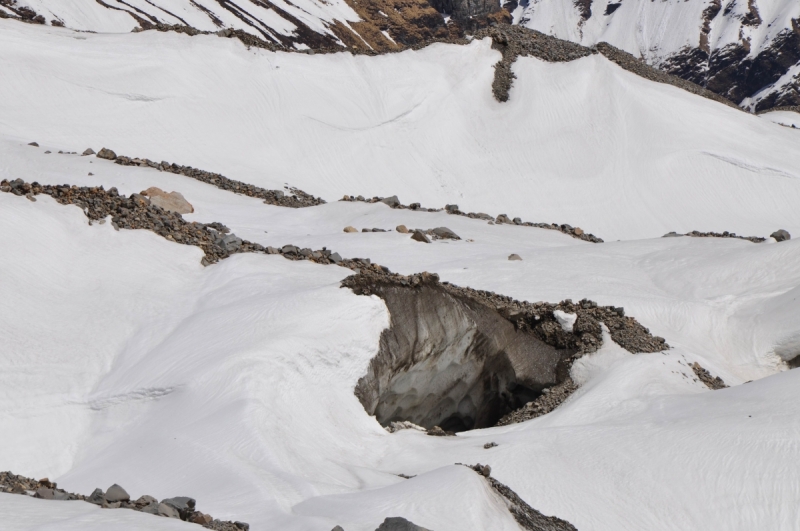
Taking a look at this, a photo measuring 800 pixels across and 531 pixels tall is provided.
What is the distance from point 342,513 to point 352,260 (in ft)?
19.7

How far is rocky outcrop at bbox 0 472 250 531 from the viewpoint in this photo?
6.50 m

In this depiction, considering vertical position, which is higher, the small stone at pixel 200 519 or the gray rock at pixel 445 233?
the small stone at pixel 200 519

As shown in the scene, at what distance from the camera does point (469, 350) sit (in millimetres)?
11609

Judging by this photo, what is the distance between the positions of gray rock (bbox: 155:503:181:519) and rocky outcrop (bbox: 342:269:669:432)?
3.77 m

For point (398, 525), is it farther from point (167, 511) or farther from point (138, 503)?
point (138, 503)

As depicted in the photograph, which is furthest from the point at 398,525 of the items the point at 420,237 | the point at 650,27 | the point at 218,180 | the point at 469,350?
the point at 650,27

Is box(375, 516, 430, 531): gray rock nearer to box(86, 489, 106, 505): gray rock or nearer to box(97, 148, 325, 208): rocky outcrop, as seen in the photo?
box(86, 489, 106, 505): gray rock

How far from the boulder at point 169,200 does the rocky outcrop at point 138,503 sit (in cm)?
857

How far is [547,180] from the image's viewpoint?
24312mm

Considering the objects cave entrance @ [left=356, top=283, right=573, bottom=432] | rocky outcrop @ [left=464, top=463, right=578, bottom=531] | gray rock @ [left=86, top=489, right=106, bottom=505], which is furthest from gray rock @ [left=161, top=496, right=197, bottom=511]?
cave entrance @ [left=356, top=283, right=573, bottom=432]

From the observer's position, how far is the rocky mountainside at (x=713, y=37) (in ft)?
317

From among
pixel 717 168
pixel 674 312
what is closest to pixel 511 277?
pixel 674 312

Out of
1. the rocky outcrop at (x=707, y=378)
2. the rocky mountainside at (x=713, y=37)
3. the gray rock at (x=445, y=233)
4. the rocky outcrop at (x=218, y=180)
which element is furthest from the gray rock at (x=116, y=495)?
the rocky mountainside at (x=713, y=37)

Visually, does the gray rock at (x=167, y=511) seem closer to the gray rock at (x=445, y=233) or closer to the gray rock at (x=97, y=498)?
the gray rock at (x=97, y=498)
